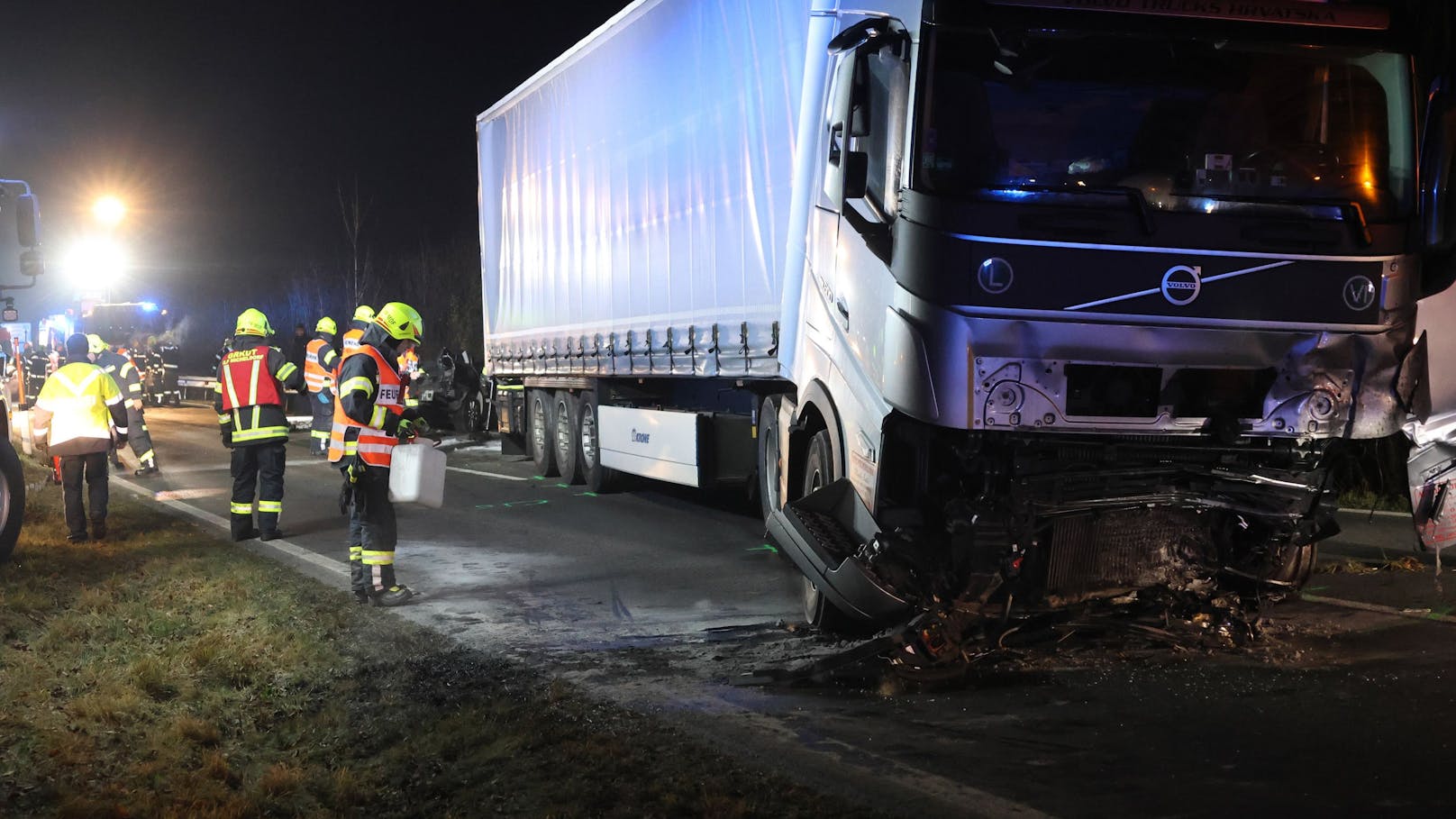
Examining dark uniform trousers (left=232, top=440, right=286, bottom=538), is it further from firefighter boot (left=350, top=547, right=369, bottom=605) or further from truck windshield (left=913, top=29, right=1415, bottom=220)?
truck windshield (left=913, top=29, right=1415, bottom=220)

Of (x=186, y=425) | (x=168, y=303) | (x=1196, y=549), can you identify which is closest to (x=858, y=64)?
(x=1196, y=549)

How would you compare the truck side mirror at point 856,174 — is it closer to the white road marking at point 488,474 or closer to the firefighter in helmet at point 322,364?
the firefighter in helmet at point 322,364

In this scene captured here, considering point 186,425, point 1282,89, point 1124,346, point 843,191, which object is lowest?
point 186,425

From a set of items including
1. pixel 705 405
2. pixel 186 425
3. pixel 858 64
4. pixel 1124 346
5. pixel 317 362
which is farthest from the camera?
pixel 186 425

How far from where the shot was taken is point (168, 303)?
7312cm

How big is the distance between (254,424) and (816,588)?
6563mm

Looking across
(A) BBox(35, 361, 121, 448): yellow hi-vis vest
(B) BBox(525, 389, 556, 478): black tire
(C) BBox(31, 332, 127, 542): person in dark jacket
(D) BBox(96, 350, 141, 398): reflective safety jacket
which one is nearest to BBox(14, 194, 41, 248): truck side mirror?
(C) BBox(31, 332, 127, 542): person in dark jacket

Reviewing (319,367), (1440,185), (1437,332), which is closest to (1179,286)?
(1440,185)

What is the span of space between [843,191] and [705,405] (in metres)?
6.17

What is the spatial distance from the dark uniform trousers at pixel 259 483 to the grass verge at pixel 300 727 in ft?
9.35

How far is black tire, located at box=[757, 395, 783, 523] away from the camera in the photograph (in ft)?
34.2

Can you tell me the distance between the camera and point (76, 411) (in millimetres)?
11898

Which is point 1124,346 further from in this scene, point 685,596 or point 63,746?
point 63,746

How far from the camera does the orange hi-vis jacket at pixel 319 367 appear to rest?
51.1 ft
